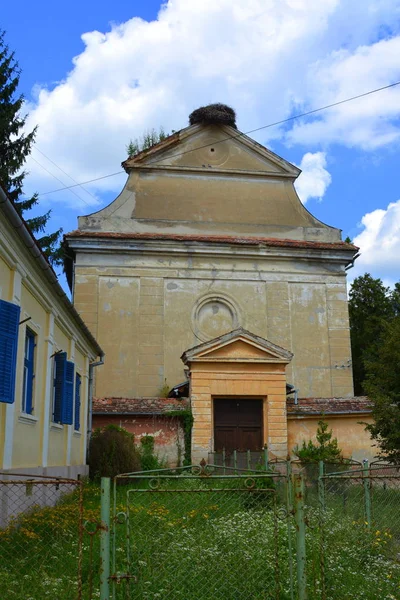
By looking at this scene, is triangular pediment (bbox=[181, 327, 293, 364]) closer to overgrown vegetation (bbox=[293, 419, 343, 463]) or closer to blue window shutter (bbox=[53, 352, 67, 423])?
overgrown vegetation (bbox=[293, 419, 343, 463])

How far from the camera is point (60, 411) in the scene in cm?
1412

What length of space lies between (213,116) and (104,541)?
2667cm

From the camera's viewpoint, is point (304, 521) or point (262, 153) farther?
point (262, 153)

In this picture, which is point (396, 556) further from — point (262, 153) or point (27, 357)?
point (262, 153)

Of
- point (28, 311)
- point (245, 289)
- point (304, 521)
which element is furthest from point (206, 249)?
point (304, 521)

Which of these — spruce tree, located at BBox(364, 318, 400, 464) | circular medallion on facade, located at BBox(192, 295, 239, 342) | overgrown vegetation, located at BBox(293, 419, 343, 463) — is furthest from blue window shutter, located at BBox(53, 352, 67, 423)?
circular medallion on facade, located at BBox(192, 295, 239, 342)

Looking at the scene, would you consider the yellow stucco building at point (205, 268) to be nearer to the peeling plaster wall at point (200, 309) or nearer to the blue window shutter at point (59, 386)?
the peeling plaster wall at point (200, 309)

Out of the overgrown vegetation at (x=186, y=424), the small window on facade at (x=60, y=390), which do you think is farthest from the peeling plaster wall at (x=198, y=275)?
the small window on facade at (x=60, y=390)

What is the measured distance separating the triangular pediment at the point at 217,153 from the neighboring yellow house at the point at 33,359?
1371cm

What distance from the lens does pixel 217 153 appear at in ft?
97.7

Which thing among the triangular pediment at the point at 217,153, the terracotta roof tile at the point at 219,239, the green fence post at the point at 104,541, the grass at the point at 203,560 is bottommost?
the grass at the point at 203,560

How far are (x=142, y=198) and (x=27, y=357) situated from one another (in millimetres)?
17126

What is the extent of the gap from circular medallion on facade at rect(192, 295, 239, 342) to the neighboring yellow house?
31.1ft

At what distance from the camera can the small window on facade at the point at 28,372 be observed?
38.5 ft
